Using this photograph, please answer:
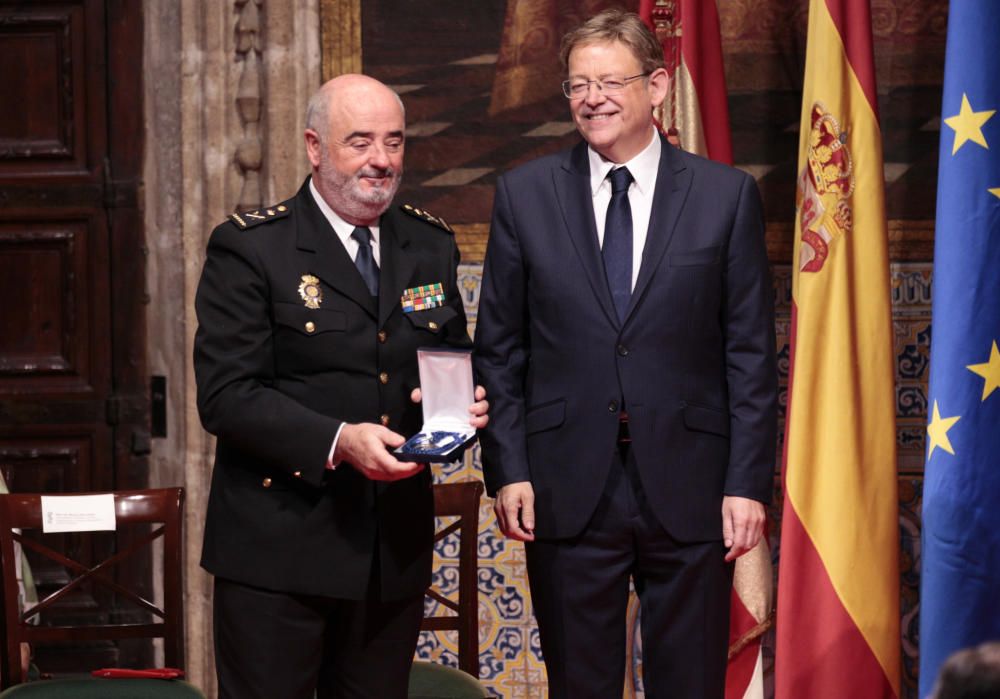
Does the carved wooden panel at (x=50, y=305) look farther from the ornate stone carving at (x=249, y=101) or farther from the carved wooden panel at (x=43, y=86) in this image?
the ornate stone carving at (x=249, y=101)

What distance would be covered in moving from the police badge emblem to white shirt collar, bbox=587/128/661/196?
590mm

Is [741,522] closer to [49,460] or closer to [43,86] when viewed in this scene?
[49,460]

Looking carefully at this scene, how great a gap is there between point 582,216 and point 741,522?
655mm

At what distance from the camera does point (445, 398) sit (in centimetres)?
220

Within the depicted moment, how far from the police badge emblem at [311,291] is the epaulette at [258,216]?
0.45ft

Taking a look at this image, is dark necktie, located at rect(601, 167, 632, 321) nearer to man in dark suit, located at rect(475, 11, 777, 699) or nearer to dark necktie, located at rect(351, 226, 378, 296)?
man in dark suit, located at rect(475, 11, 777, 699)

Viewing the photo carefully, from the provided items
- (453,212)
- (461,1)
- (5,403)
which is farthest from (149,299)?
(461,1)

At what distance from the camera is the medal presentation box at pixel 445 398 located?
214 centimetres

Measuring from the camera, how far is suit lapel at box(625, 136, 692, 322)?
96.6 inches

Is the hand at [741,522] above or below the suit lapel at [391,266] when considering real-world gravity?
below

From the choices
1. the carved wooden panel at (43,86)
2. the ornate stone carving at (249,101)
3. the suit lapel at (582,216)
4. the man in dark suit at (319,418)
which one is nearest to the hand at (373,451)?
the man in dark suit at (319,418)

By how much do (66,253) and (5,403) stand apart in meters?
0.53

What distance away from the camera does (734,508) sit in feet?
8.09

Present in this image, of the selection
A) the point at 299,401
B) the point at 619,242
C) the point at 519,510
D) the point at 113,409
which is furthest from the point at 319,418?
the point at 113,409
